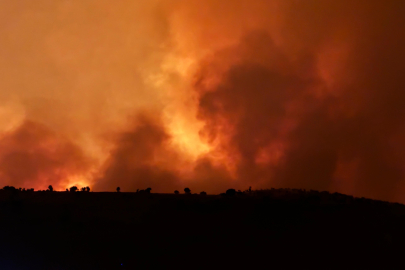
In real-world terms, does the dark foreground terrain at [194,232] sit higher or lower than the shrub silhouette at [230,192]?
lower

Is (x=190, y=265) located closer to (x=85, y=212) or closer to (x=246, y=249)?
(x=246, y=249)

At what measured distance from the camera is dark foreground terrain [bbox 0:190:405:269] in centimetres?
2347

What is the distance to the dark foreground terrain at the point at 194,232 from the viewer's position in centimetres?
2347

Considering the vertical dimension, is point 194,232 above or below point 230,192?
below

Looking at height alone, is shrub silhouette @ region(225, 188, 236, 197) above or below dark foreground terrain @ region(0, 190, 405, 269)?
above

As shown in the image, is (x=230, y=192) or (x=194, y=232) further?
(x=230, y=192)

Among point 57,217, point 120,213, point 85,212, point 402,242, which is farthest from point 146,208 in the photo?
point 402,242

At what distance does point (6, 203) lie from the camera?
29312 mm

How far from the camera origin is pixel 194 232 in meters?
27.1

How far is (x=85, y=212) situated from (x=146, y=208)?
4.42 metres

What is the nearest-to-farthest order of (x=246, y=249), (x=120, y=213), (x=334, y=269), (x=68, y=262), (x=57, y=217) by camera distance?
(x=68, y=262) < (x=334, y=269) < (x=246, y=249) < (x=57, y=217) < (x=120, y=213)

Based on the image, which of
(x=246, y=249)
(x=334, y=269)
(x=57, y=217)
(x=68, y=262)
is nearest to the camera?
(x=68, y=262)

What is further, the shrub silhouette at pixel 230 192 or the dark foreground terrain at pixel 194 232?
the shrub silhouette at pixel 230 192

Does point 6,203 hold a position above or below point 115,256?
above
